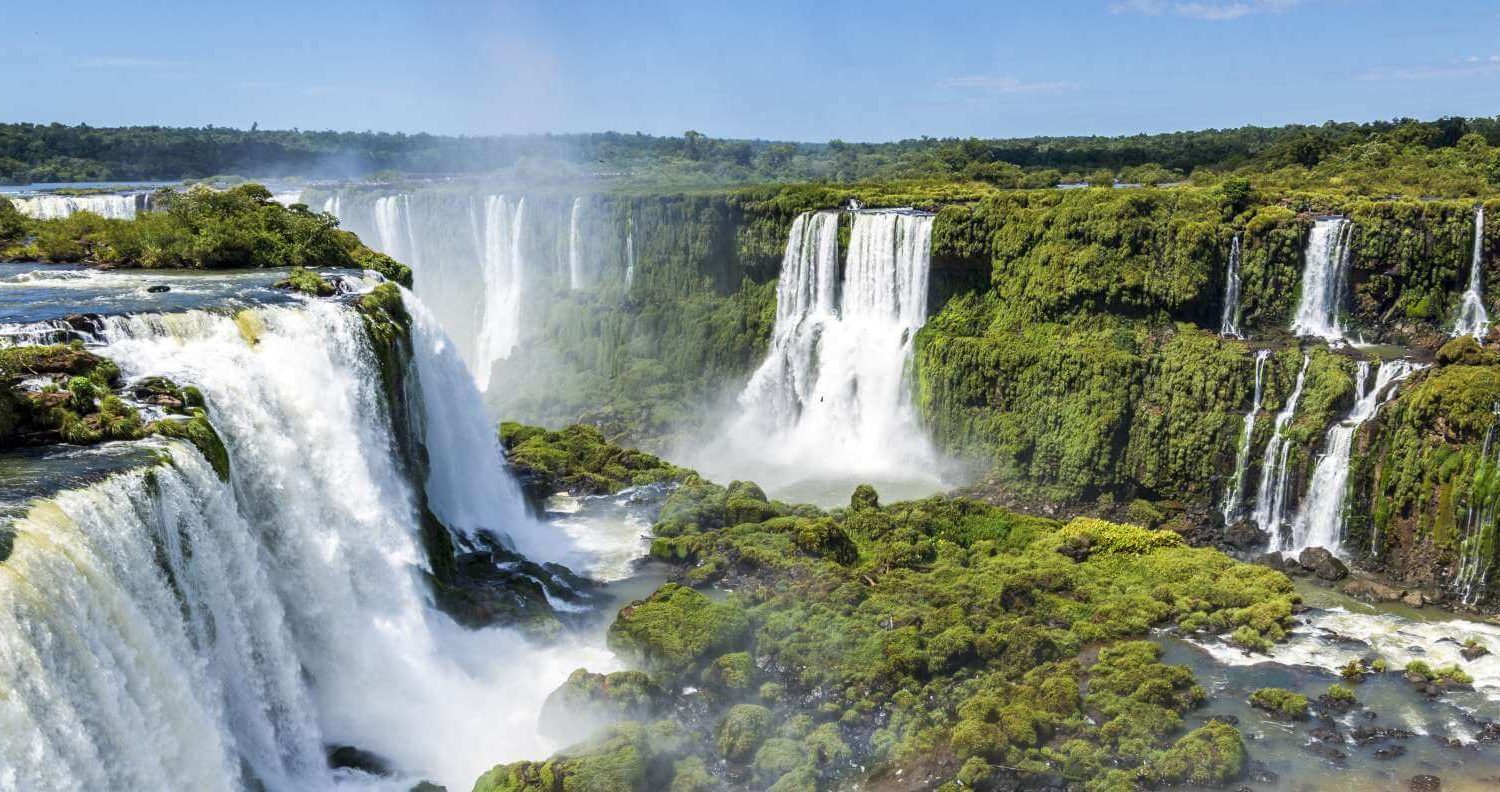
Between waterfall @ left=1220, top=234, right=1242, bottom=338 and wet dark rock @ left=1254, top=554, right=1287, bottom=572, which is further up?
waterfall @ left=1220, top=234, right=1242, bottom=338

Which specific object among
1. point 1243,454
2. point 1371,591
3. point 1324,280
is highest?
point 1324,280

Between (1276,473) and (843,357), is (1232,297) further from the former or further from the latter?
(843,357)

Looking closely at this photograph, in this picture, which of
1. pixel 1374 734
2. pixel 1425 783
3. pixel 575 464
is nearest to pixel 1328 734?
pixel 1374 734

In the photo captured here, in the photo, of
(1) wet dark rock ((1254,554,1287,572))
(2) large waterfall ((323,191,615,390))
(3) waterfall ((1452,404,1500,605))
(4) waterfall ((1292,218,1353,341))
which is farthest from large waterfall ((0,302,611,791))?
(2) large waterfall ((323,191,615,390))

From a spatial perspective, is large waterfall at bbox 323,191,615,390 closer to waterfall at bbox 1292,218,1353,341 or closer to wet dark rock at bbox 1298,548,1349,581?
waterfall at bbox 1292,218,1353,341

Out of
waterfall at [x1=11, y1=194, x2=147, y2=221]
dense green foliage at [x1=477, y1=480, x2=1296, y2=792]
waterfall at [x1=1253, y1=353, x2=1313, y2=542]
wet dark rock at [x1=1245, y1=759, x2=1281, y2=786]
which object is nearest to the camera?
wet dark rock at [x1=1245, y1=759, x2=1281, y2=786]

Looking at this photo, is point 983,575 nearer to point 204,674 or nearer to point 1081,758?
point 1081,758

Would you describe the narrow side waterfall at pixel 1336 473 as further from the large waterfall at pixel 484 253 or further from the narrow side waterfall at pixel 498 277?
the narrow side waterfall at pixel 498 277
